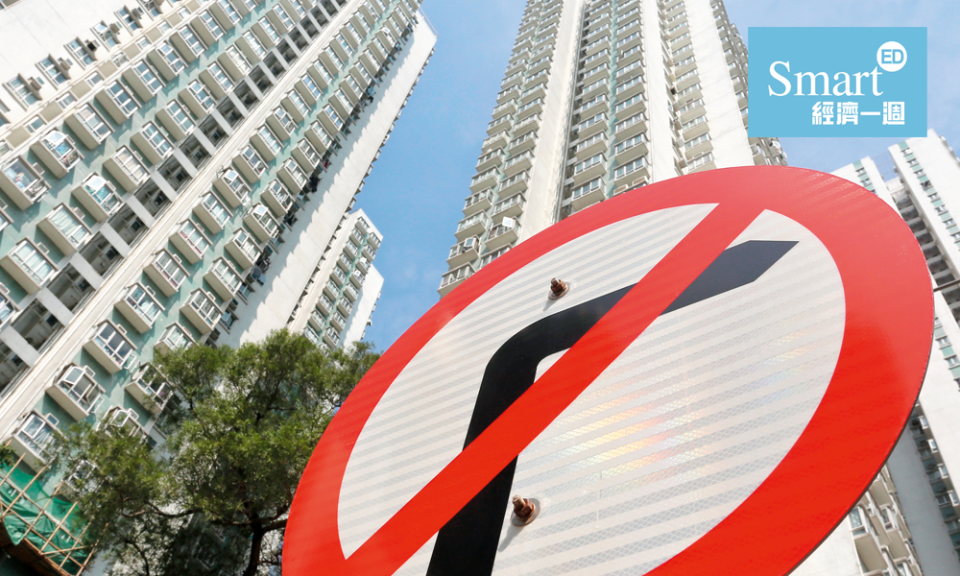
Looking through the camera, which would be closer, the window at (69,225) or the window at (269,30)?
the window at (69,225)

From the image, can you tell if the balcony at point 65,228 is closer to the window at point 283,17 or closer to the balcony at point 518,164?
the window at point 283,17

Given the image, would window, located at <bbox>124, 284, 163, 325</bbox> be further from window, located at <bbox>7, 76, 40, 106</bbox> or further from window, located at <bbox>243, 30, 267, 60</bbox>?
window, located at <bbox>243, 30, 267, 60</bbox>

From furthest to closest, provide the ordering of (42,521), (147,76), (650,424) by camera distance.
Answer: (147,76), (42,521), (650,424)

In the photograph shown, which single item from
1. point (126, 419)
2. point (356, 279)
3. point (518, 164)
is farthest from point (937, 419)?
point (126, 419)

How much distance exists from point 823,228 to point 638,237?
174 cm

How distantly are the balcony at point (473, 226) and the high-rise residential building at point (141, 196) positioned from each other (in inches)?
311

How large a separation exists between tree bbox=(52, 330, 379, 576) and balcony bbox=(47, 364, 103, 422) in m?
2.47

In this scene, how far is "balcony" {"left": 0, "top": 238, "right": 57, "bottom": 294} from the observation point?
721 inches

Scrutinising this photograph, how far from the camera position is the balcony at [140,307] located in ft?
69.6

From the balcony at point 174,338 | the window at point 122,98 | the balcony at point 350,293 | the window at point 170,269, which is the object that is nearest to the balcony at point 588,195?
the window at point 170,269

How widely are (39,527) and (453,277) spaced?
15.4 m

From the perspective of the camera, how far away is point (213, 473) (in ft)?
47.9

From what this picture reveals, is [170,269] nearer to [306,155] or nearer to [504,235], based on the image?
[306,155]

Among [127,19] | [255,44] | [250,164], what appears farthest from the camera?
[255,44]
